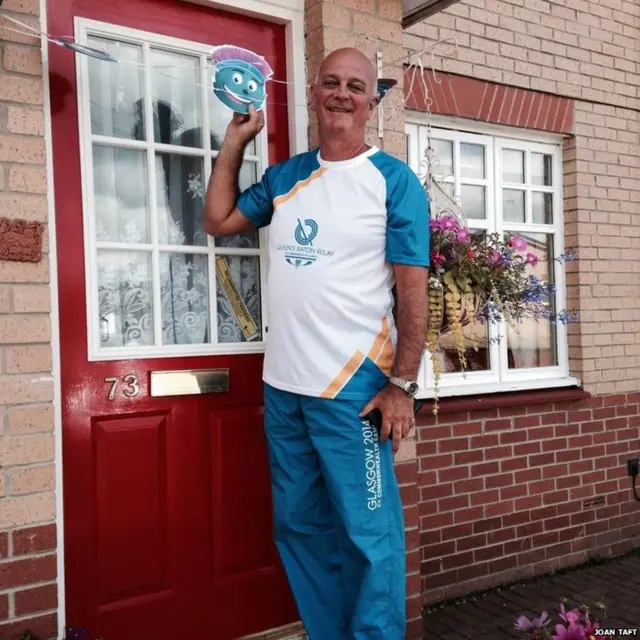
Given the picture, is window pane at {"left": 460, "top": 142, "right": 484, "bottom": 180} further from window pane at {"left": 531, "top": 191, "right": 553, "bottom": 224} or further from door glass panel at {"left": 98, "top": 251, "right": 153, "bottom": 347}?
door glass panel at {"left": 98, "top": 251, "right": 153, "bottom": 347}

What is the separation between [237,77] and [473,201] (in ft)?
6.97

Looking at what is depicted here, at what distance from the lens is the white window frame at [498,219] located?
411cm

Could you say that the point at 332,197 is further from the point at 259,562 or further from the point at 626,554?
the point at 626,554

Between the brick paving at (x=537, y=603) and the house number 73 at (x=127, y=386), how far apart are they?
6.37ft

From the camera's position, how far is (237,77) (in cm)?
263

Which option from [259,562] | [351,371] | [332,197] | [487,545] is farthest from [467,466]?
[332,197]

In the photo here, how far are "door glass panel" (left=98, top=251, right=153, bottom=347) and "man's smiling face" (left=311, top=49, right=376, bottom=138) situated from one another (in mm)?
904

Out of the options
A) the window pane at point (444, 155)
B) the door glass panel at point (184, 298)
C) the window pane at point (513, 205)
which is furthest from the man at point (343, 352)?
the window pane at point (513, 205)

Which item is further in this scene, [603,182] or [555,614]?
[603,182]

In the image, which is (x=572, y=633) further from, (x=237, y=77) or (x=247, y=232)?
(x=237, y=77)

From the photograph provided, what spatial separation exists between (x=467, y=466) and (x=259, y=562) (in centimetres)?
153

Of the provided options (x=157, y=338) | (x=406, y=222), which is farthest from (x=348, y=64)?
(x=157, y=338)

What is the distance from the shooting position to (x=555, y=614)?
3.73 metres

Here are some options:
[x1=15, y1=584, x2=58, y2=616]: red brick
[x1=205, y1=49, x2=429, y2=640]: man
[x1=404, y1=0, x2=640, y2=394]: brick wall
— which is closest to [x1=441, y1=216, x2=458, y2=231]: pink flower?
[x1=205, y1=49, x2=429, y2=640]: man
